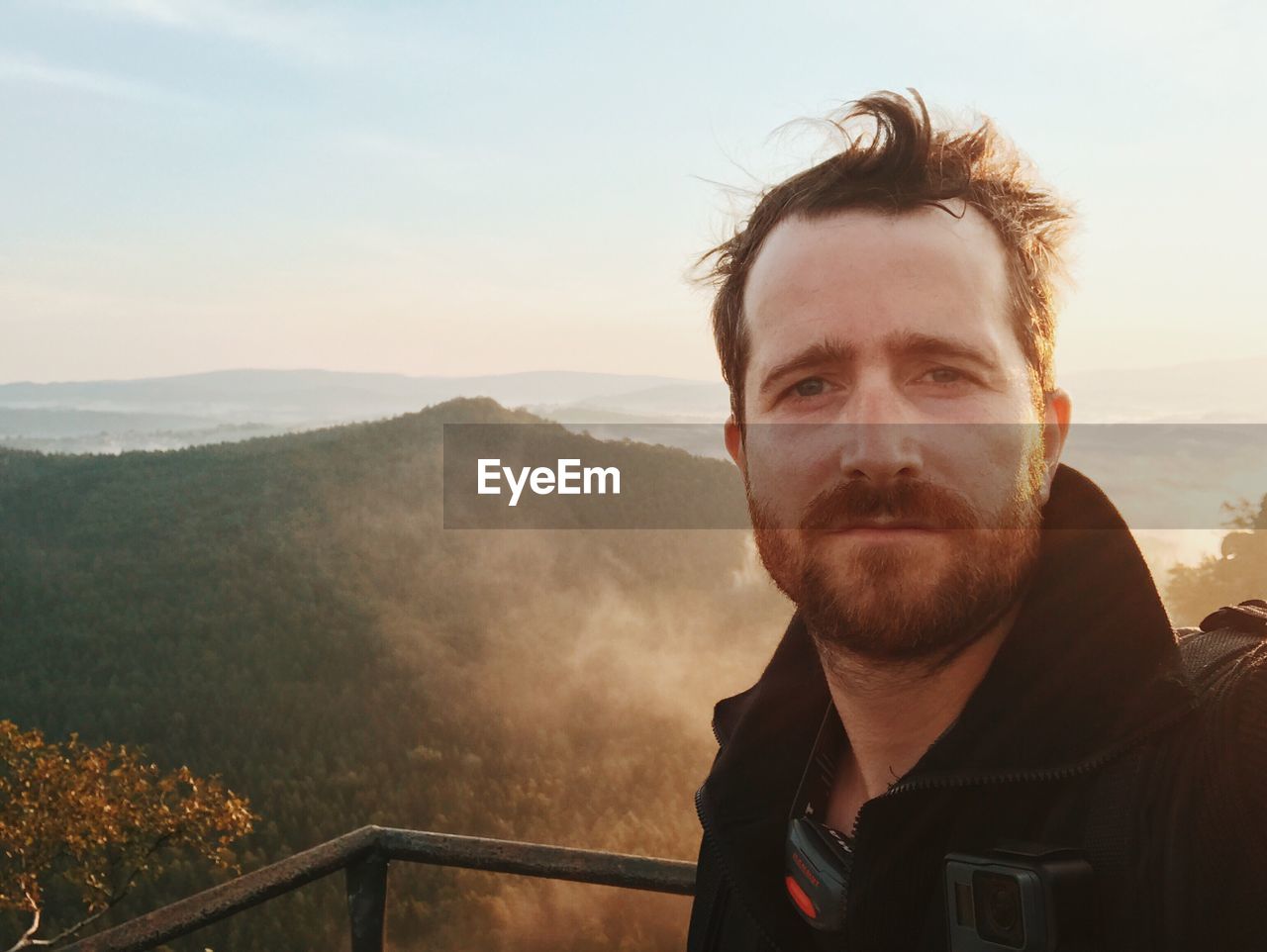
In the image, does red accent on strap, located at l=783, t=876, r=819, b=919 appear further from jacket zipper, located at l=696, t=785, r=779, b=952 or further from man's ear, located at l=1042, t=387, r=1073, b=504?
man's ear, located at l=1042, t=387, r=1073, b=504

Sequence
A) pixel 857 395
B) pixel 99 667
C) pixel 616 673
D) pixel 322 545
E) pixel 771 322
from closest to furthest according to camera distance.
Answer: pixel 857 395, pixel 771 322, pixel 99 667, pixel 616 673, pixel 322 545

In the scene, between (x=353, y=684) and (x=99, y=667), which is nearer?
(x=99, y=667)

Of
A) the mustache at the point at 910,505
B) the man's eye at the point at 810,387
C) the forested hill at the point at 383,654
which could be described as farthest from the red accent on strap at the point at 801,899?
the forested hill at the point at 383,654

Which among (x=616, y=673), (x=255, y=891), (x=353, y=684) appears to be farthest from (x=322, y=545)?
(x=255, y=891)

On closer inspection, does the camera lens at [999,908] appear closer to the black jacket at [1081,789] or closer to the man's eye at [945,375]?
the black jacket at [1081,789]

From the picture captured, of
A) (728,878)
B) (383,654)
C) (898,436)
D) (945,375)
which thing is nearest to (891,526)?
(898,436)

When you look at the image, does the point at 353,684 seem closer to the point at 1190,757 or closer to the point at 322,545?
the point at 322,545
